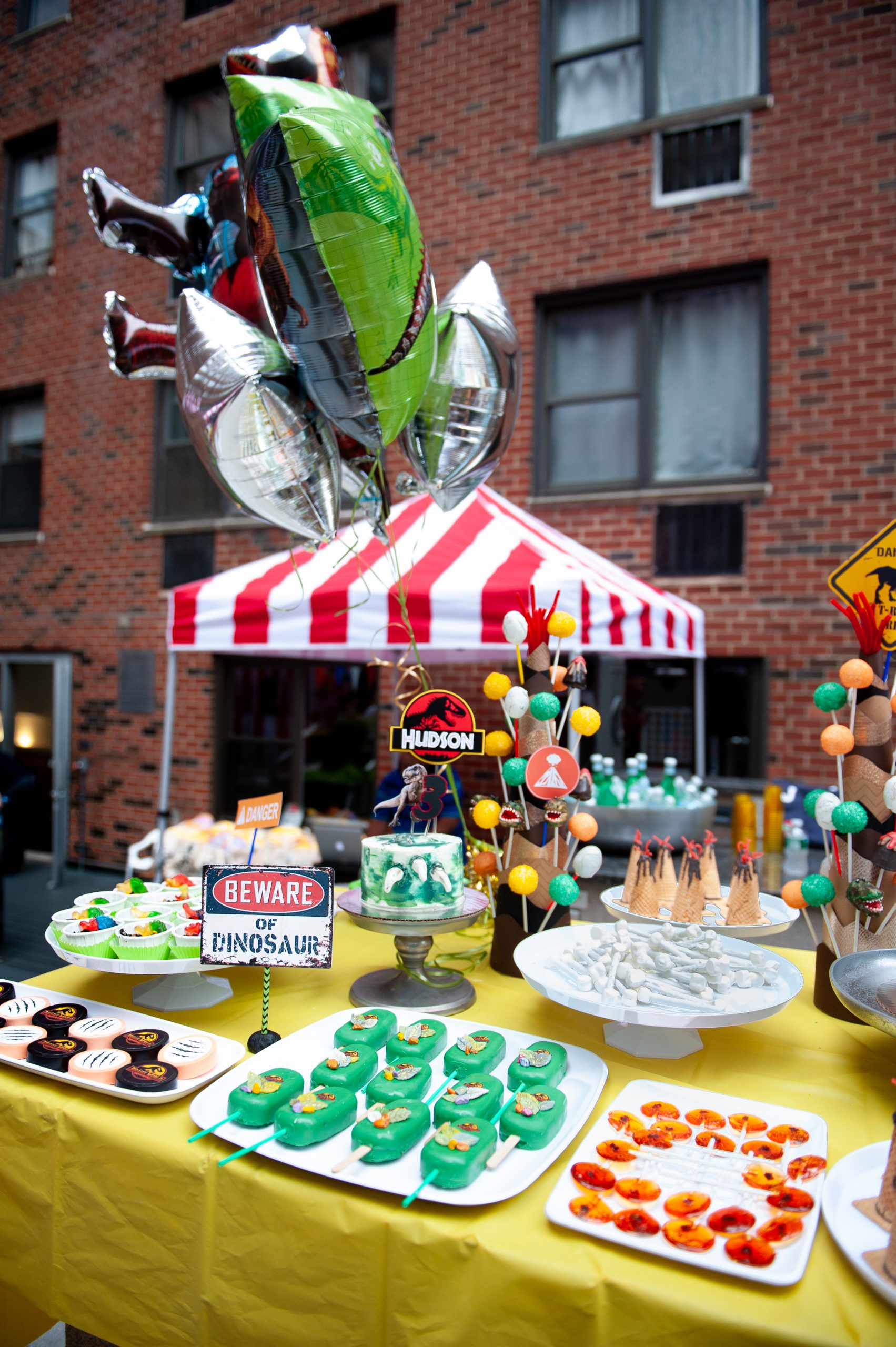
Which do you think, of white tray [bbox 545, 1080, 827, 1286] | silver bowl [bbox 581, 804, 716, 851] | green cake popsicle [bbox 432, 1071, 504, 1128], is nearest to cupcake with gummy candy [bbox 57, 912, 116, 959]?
green cake popsicle [bbox 432, 1071, 504, 1128]

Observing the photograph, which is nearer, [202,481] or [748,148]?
[748,148]

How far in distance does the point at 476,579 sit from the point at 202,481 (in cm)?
464

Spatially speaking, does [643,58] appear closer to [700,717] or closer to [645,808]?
[700,717]

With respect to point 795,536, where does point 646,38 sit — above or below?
above

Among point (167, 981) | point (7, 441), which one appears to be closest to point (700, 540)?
point (167, 981)

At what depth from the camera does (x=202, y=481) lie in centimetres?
739

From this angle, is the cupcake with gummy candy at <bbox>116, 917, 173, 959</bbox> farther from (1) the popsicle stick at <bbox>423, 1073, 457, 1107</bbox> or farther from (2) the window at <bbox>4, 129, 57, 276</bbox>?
(2) the window at <bbox>4, 129, 57, 276</bbox>

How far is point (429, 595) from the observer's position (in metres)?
3.55

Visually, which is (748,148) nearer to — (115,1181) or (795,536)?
(795,536)

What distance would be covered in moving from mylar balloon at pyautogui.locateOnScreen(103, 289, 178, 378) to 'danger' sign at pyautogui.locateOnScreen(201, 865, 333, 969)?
242cm

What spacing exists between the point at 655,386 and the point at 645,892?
4.65 meters

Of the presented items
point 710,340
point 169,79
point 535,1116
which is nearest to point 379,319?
point 535,1116

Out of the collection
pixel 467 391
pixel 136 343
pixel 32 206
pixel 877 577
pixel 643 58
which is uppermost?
pixel 32 206

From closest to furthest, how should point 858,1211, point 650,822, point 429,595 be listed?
1. point 858,1211
2. point 429,595
3. point 650,822
